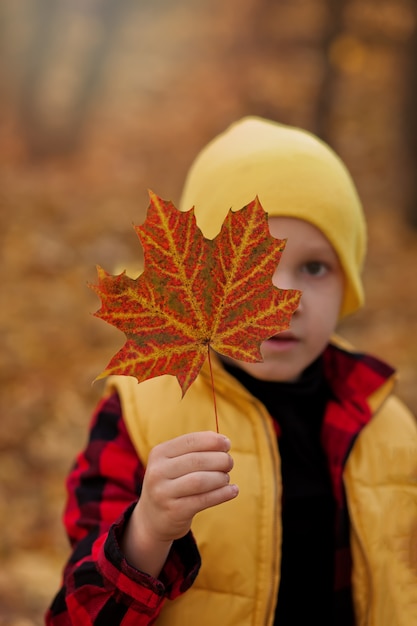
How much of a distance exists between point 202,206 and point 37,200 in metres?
4.73

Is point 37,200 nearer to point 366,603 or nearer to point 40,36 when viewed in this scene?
point 40,36

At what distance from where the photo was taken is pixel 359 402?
1.48m

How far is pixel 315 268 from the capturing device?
1354 mm

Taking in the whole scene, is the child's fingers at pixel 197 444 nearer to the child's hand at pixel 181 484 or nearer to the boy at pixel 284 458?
the child's hand at pixel 181 484

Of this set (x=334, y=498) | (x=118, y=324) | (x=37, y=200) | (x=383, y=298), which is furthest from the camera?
(x=37, y=200)

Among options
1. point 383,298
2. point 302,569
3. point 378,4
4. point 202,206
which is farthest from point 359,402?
point 378,4

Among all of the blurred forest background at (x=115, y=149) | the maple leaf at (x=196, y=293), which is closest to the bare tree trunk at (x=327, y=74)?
the blurred forest background at (x=115, y=149)

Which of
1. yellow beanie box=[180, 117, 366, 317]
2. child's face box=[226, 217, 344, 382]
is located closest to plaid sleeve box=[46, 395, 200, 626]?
child's face box=[226, 217, 344, 382]

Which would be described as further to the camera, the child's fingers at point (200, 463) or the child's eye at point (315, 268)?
the child's eye at point (315, 268)

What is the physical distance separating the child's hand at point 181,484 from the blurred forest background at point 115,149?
3.39 ft

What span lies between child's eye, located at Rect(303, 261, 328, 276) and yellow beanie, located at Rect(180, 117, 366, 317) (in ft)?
0.13

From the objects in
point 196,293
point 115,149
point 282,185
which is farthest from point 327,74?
point 196,293

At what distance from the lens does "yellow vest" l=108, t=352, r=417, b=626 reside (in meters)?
1.22

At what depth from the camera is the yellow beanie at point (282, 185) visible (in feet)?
4.36
